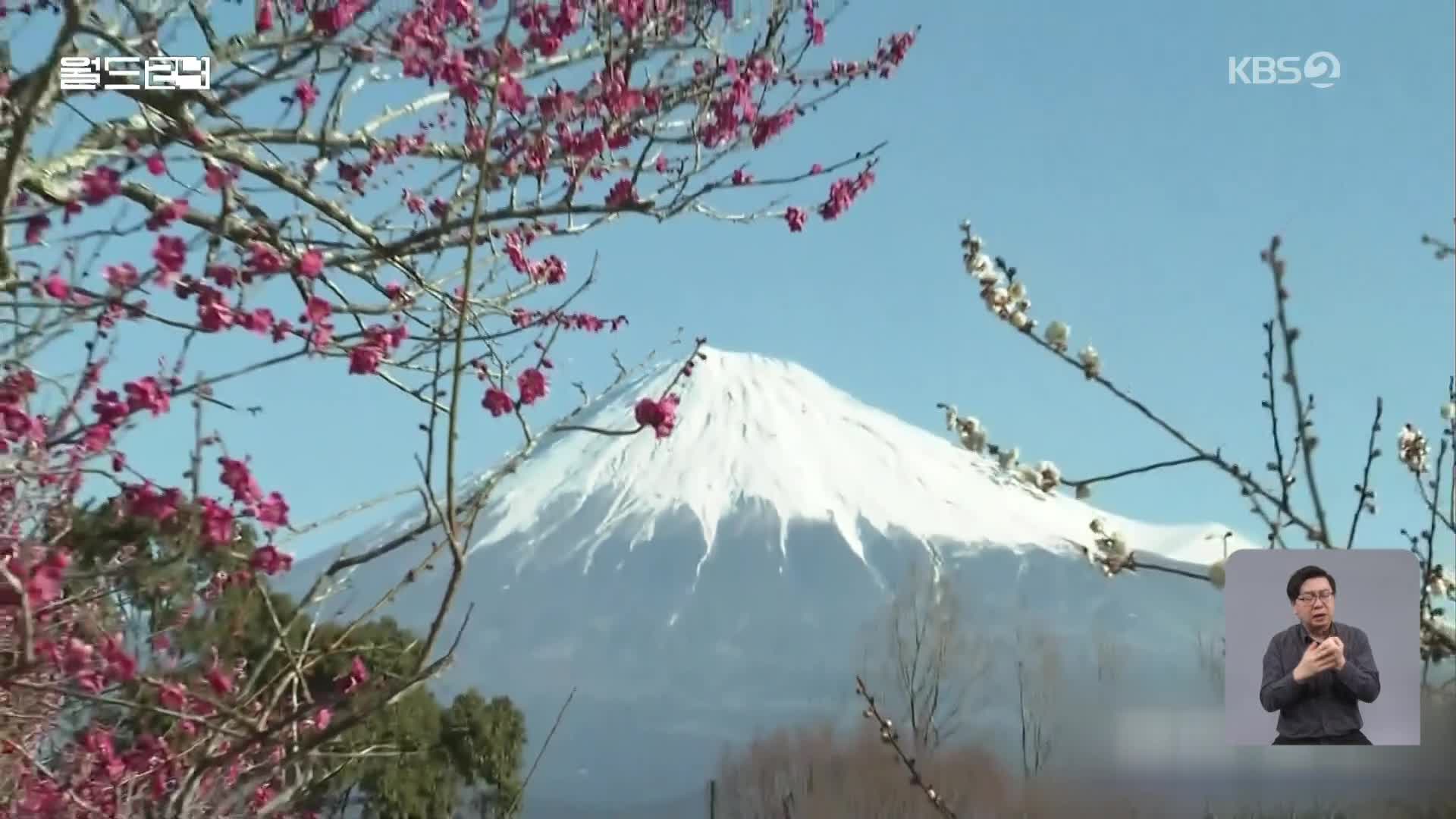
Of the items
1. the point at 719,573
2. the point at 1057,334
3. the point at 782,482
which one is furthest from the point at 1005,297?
the point at 782,482

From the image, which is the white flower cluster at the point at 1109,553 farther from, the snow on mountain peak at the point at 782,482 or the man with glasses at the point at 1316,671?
the snow on mountain peak at the point at 782,482

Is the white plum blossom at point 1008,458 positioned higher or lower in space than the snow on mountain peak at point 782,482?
lower

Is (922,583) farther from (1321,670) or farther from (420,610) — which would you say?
(1321,670)

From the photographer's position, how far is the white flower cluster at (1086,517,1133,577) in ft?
3.64

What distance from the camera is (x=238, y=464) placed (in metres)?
1.26

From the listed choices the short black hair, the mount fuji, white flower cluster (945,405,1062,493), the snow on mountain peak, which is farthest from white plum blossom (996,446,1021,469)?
the snow on mountain peak

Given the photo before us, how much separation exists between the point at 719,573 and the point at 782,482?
1.75m

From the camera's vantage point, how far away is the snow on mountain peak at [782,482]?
17750 millimetres

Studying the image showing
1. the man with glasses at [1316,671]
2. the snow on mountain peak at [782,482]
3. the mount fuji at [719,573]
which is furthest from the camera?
the snow on mountain peak at [782,482]

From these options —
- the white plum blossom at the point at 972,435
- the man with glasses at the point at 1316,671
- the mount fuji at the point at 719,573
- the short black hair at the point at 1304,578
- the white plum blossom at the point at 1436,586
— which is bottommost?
the man with glasses at the point at 1316,671

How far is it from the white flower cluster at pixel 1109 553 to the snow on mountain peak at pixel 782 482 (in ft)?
52.3

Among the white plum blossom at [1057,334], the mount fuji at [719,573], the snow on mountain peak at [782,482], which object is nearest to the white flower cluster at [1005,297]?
the white plum blossom at [1057,334]

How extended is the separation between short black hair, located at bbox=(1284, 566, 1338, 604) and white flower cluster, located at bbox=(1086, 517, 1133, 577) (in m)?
0.38

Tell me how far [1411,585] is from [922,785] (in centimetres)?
57
